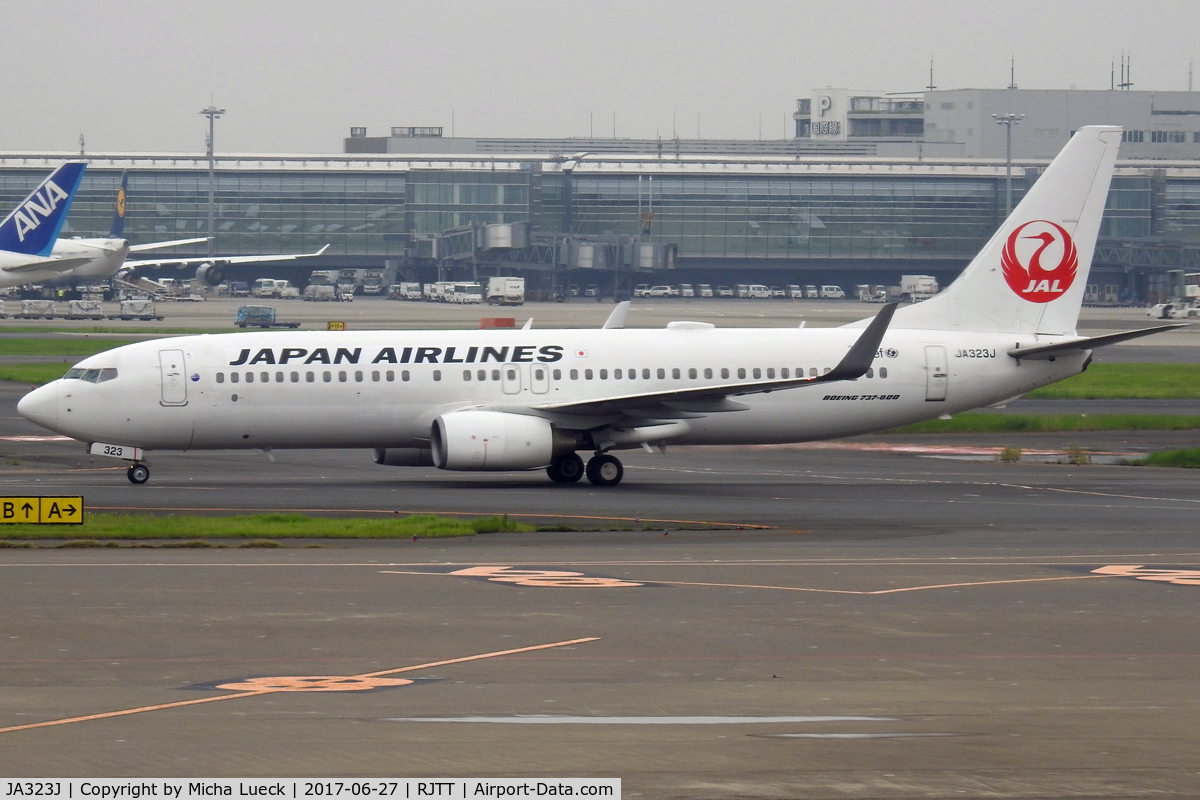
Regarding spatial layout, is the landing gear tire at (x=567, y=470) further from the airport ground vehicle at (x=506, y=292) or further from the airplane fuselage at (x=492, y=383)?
the airport ground vehicle at (x=506, y=292)

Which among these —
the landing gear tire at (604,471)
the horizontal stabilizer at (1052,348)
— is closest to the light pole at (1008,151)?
the horizontal stabilizer at (1052,348)

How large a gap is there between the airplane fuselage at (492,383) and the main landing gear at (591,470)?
0.85 meters

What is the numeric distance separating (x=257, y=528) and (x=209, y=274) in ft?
414

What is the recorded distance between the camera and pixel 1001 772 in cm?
1182

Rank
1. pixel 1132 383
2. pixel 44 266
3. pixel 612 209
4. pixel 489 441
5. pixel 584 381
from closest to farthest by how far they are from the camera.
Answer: pixel 489 441, pixel 584 381, pixel 1132 383, pixel 44 266, pixel 612 209

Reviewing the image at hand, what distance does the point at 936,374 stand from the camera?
125 feet

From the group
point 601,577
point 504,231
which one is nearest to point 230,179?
point 504,231

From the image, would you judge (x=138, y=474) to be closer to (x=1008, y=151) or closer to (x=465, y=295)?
(x=1008, y=151)

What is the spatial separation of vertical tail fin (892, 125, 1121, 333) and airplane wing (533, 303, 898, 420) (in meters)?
4.43

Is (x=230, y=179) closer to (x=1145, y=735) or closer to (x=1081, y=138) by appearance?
(x=1081, y=138)

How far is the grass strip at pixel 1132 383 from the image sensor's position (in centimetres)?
6034

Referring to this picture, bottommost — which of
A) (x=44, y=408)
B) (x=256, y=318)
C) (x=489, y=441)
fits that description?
(x=489, y=441)

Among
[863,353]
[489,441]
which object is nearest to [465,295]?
[489,441]

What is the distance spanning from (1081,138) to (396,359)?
723 inches
